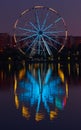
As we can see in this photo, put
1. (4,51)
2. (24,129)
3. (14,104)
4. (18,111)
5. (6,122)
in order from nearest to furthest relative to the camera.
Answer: (24,129), (6,122), (18,111), (14,104), (4,51)

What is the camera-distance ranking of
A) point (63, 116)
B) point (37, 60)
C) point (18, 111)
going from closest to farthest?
1. point (63, 116)
2. point (18, 111)
3. point (37, 60)

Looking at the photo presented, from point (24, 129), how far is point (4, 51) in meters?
103

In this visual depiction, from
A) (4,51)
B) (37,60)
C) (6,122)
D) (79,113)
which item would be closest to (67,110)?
(79,113)

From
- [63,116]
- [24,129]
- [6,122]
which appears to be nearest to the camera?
[24,129]

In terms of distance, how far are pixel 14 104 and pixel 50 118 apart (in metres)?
3.97

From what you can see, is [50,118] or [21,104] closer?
[50,118]

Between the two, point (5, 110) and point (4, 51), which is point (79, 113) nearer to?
point (5, 110)

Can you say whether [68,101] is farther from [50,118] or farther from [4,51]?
[4,51]

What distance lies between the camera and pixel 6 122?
1215 cm

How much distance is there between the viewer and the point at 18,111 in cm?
1456

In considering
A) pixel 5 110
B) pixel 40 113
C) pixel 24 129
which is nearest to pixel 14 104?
pixel 5 110

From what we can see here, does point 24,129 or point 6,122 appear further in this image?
point 6,122

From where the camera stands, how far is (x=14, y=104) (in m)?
16.6

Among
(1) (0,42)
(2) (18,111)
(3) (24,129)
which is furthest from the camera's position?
(1) (0,42)
